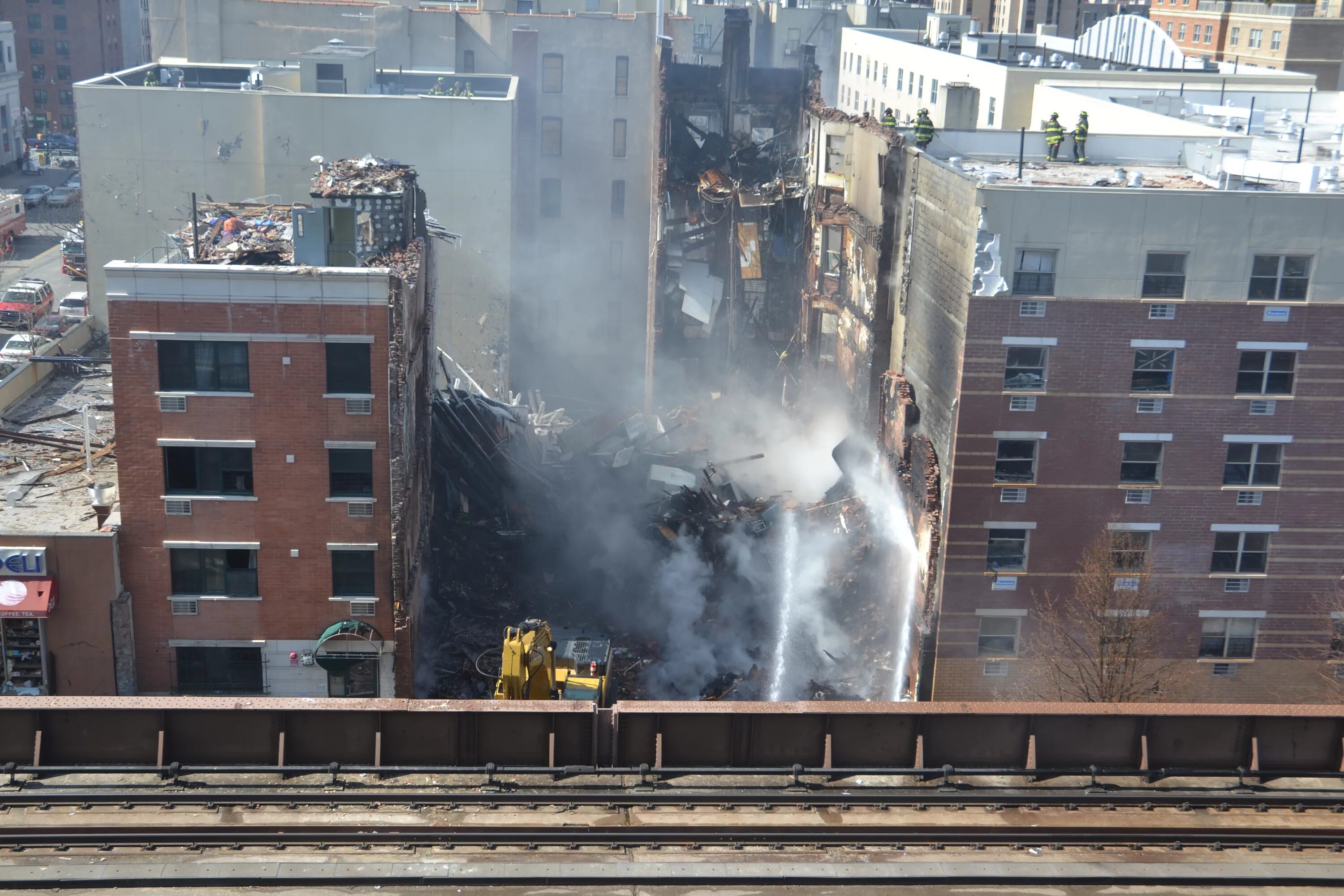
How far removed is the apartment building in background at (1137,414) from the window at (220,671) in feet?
54.3

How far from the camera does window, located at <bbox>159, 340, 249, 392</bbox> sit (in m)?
30.2

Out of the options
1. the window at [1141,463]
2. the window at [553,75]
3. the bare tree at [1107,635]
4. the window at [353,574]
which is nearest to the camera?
the window at [353,574]

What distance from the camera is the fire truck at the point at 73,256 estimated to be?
82125 mm

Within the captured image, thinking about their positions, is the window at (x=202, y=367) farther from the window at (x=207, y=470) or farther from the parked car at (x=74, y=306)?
the parked car at (x=74, y=306)

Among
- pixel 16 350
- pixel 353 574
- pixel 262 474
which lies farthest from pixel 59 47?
pixel 353 574

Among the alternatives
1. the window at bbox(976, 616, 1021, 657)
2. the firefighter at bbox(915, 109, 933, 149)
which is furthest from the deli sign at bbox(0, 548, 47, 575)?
the firefighter at bbox(915, 109, 933, 149)

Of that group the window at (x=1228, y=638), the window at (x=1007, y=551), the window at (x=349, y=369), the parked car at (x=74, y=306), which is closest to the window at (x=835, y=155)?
the window at (x=1007, y=551)

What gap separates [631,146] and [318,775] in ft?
165

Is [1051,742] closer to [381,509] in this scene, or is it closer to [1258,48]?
[381,509]

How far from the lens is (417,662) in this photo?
116 feet

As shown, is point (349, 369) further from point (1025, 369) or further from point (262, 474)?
point (1025, 369)

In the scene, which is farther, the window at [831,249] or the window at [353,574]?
the window at [831,249]

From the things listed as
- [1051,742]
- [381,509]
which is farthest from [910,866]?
[381,509]

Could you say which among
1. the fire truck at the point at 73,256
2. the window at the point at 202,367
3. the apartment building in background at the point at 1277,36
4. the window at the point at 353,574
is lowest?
the fire truck at the point at 73,256
